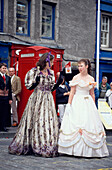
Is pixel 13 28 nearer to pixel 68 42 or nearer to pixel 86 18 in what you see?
pixel 68 42

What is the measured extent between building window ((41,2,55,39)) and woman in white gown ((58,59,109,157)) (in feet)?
36.3

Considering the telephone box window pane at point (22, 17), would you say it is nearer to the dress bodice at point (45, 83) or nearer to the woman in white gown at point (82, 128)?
the dress bodice at point (45, 83)

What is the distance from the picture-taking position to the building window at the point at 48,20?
18609 mm

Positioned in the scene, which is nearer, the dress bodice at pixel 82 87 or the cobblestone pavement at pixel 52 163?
the cobblestone pavement at pixel 52 163

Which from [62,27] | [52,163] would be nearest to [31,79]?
[52,163]

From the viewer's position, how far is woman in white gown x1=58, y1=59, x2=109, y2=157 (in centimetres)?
725

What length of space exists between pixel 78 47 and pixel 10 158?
1379cm

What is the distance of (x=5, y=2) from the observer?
16.6 metres

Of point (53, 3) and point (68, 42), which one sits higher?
point (53, 3)

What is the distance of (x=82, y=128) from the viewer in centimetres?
733

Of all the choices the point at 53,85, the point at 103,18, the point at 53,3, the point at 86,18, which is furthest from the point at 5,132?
the point at 103,18

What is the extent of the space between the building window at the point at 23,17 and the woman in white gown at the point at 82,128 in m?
10.2

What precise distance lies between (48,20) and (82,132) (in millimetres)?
12195

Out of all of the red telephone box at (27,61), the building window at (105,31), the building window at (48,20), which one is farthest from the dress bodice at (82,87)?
the building window at (105,31)
